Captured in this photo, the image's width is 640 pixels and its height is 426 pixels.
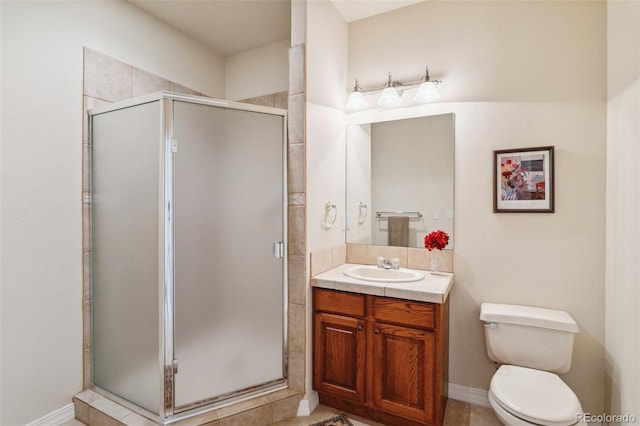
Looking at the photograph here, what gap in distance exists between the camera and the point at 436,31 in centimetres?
237

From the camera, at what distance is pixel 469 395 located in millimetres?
2244

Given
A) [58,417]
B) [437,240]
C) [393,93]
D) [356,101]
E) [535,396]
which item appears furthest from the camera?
[356,101]

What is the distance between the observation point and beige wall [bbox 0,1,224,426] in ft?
5.71

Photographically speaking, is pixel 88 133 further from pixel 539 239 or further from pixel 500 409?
pixel 539 239

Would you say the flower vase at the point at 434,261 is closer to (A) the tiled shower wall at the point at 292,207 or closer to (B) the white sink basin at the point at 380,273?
(B) the white sink basin at the point at 380,273

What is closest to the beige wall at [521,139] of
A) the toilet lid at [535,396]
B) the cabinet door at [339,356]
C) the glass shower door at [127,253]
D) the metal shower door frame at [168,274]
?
the toilet lid at [535,396]

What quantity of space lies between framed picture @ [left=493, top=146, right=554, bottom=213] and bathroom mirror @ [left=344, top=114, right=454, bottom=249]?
0.99ft

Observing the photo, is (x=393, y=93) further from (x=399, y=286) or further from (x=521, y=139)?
(x=399, y=286)

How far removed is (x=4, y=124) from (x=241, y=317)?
1.64m

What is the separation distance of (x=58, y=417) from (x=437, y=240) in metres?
2.56

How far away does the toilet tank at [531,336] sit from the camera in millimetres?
1815

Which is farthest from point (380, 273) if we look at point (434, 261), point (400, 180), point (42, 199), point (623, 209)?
point (42, 199)

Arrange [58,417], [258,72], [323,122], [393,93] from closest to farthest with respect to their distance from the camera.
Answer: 1. [58,417]
2. [323,122]
3. [393,93]
4. [258,72]

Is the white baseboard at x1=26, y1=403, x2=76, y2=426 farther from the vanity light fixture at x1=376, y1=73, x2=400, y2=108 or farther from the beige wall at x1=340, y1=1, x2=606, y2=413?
the vanity light fixture at x1=376, y1=73, x2=400, y2=108
